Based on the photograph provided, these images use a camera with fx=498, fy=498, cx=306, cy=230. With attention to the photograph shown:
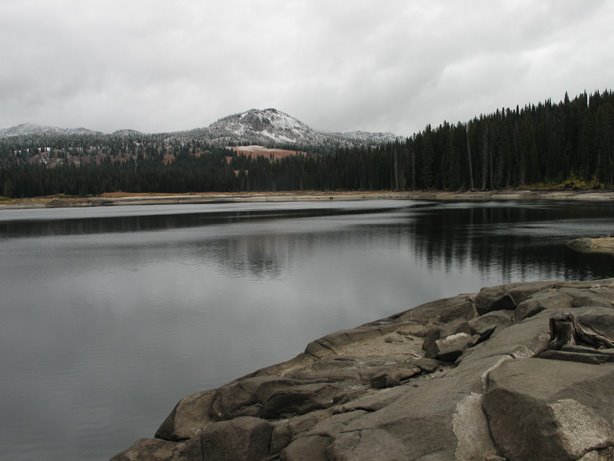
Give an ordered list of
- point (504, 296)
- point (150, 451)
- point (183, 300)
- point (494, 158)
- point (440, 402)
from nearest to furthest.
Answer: point (440, 402) < point (150, 451) < point (504, 296) < point (183, 300) < point (494, 158)

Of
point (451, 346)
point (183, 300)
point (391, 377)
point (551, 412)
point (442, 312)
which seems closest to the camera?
point (551, 412)

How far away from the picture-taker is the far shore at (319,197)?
97.1 meters

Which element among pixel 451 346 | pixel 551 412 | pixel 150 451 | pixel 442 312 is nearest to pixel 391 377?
pixel 451 346

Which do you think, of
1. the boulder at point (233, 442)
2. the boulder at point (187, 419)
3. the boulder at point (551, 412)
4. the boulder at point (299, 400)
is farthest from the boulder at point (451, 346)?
the boulder at point (187, 419)

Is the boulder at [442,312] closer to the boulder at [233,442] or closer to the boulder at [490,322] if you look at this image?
the boulder at [490,322]

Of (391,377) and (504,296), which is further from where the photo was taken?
(504,296)

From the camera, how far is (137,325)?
20.9 meters

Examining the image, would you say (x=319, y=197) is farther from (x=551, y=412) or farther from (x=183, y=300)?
(x=551, y=412)

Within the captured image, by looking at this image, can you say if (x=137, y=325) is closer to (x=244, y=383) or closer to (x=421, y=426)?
(x=244, y=383)

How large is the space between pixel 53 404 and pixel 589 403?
12868mm

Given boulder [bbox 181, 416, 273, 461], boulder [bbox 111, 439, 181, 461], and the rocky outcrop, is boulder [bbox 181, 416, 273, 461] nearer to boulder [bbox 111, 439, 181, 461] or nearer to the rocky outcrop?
the rocky outcrop

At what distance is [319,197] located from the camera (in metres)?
154

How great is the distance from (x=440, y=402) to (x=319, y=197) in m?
147

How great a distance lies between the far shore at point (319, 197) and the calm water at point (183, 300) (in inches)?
1829
